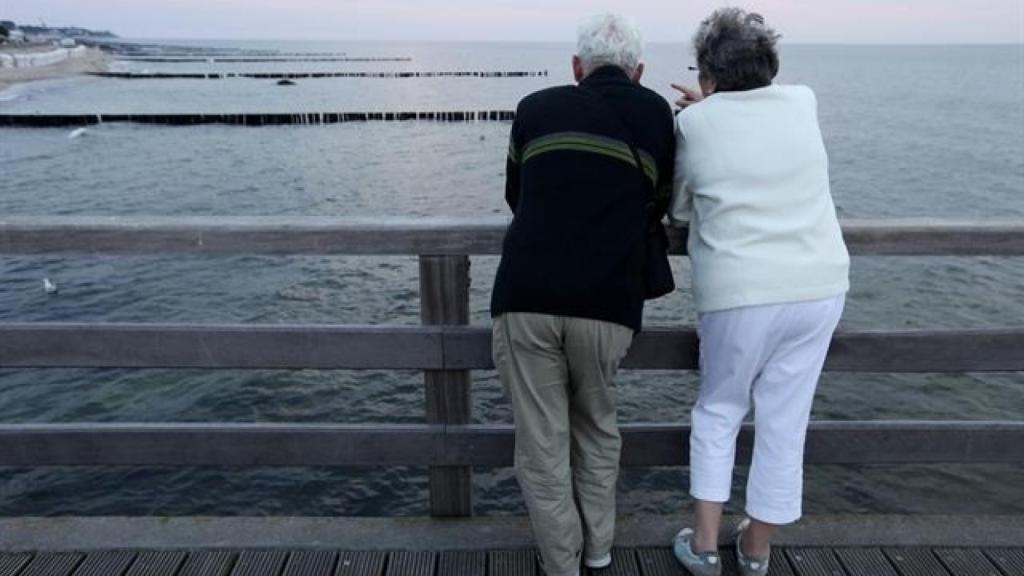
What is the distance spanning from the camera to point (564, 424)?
2.71 m

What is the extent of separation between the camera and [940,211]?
78.6ft

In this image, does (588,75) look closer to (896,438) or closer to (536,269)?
(536,269)

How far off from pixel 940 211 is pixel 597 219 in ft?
82.5

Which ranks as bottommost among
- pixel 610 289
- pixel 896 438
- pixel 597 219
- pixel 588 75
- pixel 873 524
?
pixel 873 524

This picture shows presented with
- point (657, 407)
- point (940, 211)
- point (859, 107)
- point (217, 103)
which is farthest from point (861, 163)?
point (217, 103)

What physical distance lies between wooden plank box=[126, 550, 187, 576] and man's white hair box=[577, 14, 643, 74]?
2.33 m

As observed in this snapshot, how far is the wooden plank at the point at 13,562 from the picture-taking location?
2.90 meters

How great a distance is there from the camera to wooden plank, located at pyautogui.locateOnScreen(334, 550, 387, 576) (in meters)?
2.93

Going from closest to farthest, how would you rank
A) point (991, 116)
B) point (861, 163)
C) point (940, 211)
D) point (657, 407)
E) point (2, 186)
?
point (657, 407), point (940, 211), point (2, 186), point (861, 163), point (991, 116)

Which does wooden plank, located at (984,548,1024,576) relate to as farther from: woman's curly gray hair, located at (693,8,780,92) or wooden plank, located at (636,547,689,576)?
woman's curly gray hair, located at (693,8,780,92)

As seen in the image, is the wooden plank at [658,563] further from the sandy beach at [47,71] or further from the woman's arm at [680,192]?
the sandy beach at [47,71]

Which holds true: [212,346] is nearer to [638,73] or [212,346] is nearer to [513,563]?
[513,563]

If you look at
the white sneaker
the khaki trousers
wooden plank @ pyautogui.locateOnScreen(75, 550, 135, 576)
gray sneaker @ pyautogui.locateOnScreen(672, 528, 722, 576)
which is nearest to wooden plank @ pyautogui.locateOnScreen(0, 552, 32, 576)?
wooden plank @ pyautogui.locateOnScreen(75, 550, 135, 576)

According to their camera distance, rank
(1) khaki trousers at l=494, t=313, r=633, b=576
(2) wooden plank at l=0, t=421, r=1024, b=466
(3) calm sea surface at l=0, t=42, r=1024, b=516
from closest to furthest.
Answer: (1) khaki trousers at l=494, t=313, r=633, b=576
(2) wooden plank at l=0, t=421, r=1024, b=466
(3) calm sea surface at l=0, t=42, r=1024, b=516
